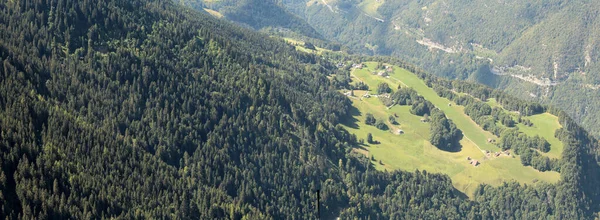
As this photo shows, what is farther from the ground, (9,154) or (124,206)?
(9,154)

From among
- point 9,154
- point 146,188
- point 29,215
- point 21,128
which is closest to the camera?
point 29,215

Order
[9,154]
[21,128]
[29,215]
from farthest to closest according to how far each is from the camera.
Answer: [21,128] < [9,154] < [29,215]

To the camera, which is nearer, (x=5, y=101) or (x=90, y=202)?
(x=90, y=202)

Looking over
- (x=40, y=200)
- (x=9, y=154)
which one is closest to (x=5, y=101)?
(x=9, y=154)

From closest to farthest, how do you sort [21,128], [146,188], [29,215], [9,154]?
[29,215] → [9,154] → [21,128] → [146,188]

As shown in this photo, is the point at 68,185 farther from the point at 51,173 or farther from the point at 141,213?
the point at 141,213

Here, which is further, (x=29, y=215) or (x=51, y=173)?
(x=51, y=173)

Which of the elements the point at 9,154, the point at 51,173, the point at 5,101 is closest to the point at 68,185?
the point at 51,173

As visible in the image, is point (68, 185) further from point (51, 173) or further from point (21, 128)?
point (21, 128)
